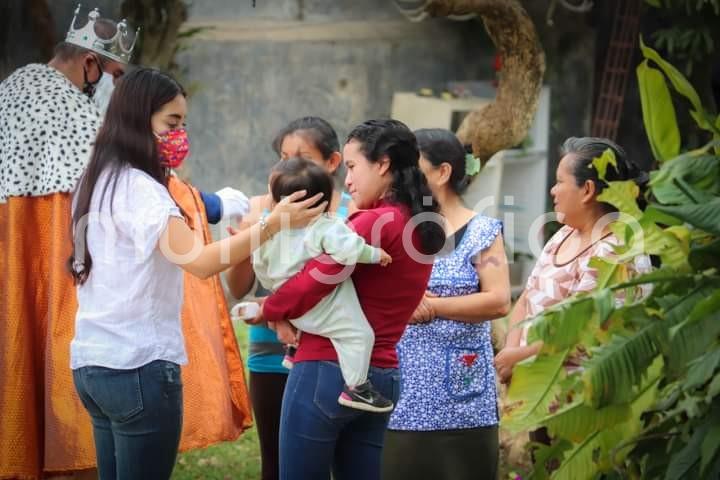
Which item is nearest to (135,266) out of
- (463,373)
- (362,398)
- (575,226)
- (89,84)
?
(362,398)

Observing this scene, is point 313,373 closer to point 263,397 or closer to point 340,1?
point 263,397

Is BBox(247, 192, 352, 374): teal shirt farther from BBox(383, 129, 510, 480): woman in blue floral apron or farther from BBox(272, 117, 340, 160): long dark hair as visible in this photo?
BBox(383, 129, 510, 480): woman in blue floral apron

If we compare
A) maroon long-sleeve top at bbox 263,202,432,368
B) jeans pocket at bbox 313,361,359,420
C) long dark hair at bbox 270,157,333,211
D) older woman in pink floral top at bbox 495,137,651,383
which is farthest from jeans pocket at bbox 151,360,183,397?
older woman in pink floral top at bbox 495,137,651,383

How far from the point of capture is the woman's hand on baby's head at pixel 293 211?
3.38 m

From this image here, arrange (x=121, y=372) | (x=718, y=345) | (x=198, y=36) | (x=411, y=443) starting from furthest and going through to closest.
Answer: (x=198, y=36), (x=411, y=443), (x=121, y=372), (x=718, y=345)

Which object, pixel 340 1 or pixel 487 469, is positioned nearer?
pixel 487 469

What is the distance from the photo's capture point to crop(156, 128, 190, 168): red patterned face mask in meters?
3.51

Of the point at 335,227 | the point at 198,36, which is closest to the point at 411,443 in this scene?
the point at 335,227

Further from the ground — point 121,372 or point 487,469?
point 121,372

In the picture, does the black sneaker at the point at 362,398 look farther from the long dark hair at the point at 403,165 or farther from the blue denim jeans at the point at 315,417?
the long dark hair at the point at 403,165

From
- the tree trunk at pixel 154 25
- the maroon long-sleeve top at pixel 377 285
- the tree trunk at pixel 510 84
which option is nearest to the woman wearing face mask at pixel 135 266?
the maroon long-sleeve top at pixel 377 285

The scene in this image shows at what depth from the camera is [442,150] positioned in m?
4.14

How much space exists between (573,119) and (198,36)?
3343 mm

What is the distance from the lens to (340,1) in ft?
28.6
